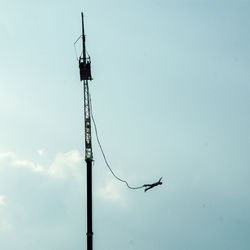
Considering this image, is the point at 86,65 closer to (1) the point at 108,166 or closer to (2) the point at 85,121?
(2) the point at 85,121

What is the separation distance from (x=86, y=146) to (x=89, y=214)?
5759 millimetres

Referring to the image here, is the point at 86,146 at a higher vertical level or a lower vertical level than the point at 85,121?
lower

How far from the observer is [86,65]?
35906 mm

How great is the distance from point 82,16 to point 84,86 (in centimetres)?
613

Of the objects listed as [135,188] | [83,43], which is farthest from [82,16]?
[135,188]

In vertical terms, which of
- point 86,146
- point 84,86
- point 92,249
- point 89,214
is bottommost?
point 92,249

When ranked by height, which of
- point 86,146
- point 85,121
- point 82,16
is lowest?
point 86,146

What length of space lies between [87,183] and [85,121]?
213 inches

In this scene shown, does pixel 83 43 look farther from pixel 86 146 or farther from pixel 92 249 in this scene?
pixel 92 249

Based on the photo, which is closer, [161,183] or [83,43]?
[161,183]

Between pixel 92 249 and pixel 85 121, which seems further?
pixel 85 121

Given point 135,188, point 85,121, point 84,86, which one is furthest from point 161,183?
point 84,86

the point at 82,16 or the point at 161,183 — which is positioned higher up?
the point at 82,16

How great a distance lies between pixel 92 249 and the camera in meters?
33.2
